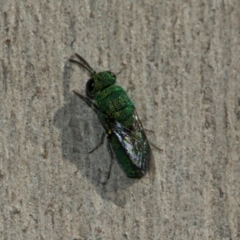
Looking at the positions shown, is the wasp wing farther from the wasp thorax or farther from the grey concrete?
the wasp thorax

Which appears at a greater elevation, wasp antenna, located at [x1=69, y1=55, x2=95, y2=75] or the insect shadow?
wasp antenna, located at [x1=69, y1=55, x2=95, y2=75]

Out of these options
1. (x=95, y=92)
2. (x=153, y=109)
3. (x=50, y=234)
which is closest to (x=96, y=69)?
(x=95, y=92)

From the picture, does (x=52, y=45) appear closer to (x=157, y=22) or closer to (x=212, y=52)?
(x=157, y=22)

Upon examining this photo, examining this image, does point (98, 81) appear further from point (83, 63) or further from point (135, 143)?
point (135, 143)

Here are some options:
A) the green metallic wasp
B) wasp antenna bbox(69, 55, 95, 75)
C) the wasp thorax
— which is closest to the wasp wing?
the green metallic wasp

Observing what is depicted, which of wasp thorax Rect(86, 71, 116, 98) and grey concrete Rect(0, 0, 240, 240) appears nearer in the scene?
grey concrete Rect(0, 0, 240, 240)

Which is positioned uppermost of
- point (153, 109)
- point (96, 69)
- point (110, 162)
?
point (96, 69)

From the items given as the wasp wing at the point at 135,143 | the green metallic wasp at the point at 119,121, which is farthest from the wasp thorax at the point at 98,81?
the wasp wing at the point at 135,143

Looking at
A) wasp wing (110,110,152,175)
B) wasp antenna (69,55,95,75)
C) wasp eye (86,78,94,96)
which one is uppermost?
wasp antenna (69,55,95,75)
